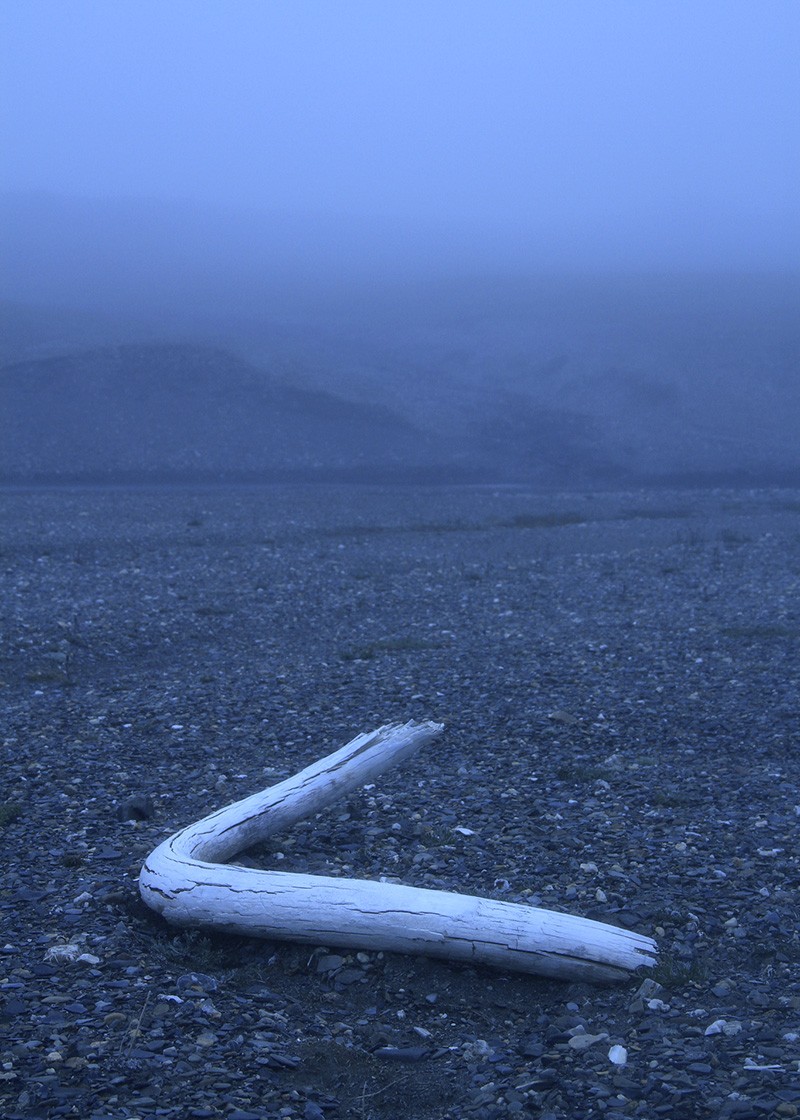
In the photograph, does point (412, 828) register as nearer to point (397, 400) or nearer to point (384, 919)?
point (384, 919)

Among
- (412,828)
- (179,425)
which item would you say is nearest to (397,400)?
(179,425)

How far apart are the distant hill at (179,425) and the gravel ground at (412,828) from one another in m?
23.9

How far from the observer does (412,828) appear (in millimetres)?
7578

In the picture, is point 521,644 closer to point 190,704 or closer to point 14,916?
point 190,704

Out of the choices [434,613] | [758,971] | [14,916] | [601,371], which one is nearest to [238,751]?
[14,916]

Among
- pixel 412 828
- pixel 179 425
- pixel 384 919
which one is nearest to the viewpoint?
pixel 384 919

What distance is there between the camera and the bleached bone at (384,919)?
5.46m

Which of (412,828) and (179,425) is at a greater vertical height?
(179,425)

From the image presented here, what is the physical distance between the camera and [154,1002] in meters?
5.12

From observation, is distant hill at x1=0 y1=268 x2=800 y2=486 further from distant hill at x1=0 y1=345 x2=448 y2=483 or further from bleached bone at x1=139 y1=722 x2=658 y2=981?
bleached bone at x1=139 y1=722 x2=658 y2=981

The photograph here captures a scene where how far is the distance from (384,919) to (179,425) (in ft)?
146

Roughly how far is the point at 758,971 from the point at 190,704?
6.60 metres

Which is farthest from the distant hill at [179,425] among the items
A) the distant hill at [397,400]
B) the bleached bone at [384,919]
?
the bleached bone at [384,919]

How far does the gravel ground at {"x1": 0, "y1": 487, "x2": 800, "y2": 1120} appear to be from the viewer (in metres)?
4.70
